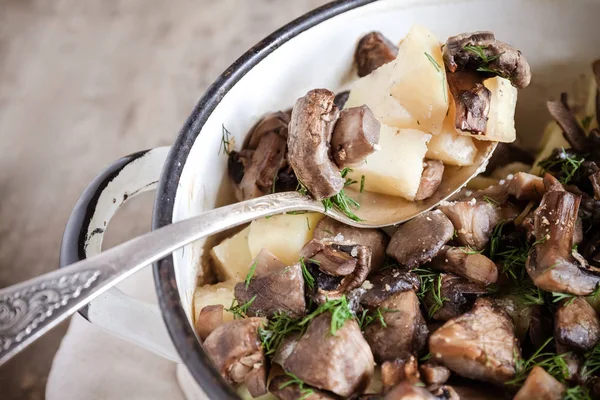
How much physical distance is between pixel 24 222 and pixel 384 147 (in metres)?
1.70

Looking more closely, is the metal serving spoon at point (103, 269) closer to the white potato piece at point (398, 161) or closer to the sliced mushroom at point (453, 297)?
the white potato piece at point (398, 161)

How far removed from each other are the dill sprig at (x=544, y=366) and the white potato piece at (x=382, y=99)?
61 cm

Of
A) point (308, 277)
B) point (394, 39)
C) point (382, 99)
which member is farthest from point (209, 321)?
point (394, 39)

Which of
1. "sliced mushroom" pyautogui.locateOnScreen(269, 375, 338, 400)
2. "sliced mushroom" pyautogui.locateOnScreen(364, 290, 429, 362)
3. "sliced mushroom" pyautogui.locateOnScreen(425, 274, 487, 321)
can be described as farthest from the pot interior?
"sliced mushroom" pyautogui.locateOnScreen(425, 274, 487, 321)

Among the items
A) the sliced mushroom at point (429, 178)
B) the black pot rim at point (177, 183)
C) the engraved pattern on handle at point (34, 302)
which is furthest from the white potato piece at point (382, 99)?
the engraved pattern on handle at point (34, 302)

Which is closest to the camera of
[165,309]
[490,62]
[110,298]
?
[165,309]

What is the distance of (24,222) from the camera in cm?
268

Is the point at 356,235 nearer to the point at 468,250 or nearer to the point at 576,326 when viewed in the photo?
the point at 468,250

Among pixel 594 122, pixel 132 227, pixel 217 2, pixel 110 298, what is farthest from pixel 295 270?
pixel 217 2

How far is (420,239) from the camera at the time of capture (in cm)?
152

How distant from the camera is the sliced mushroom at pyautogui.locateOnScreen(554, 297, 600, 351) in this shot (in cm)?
133

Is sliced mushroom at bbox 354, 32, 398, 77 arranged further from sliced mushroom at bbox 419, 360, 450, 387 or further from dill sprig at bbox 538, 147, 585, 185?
sliced mushroom at bbox 419, 360, 450, 387

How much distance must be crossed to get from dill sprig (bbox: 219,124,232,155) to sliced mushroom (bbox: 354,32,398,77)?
44cm

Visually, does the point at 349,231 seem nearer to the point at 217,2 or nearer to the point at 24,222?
the point at 24,222
